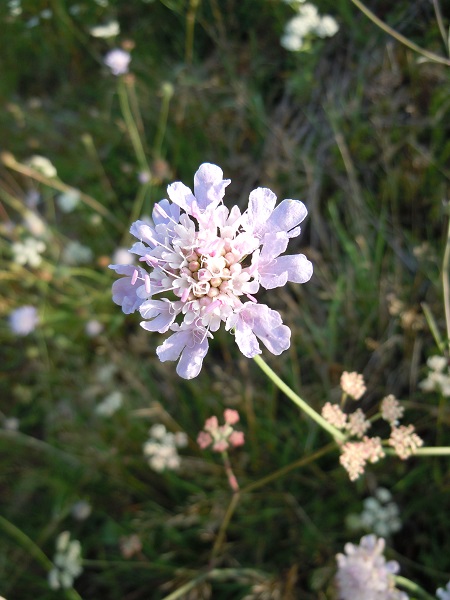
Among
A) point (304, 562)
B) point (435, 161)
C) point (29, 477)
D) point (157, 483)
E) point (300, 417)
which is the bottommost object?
point (29, 477)

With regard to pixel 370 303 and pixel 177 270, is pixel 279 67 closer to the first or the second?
pixel 370 303

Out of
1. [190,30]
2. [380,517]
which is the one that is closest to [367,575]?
[380,517]

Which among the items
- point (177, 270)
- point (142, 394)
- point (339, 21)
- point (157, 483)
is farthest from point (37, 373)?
point (339, 21)

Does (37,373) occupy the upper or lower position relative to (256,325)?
lower

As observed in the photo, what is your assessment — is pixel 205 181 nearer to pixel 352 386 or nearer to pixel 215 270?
pixel 215 270

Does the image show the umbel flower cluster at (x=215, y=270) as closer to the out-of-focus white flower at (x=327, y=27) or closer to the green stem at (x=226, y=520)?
the green stem at (x=226, y=520)

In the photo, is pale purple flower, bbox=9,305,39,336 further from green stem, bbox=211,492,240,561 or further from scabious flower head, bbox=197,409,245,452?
scabious flower head, bbox=197,409,245,452

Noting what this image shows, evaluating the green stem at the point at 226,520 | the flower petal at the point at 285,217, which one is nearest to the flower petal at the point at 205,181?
the flower petal at the point at 285,217
